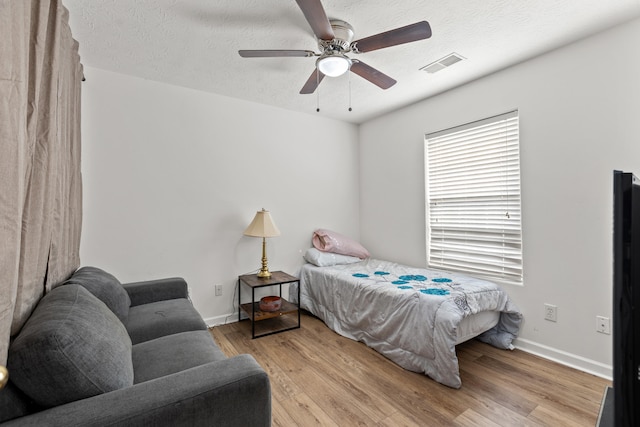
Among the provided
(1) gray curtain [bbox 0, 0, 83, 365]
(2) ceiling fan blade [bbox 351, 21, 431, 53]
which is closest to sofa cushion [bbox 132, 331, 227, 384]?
(1) gray curtain [bbox 0, 0, 83, 365]

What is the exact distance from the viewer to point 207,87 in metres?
2.96

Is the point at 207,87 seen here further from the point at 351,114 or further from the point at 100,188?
the point at 351,114

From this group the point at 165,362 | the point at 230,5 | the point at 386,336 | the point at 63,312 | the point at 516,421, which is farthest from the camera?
the point at 386,336

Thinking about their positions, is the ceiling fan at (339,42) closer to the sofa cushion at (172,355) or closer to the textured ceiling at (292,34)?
the textured ceiling at (292,34)

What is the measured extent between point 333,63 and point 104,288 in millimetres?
2096

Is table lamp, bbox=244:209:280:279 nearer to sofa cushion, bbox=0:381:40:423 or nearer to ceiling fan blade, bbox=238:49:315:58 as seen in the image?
ceiling fan blade, bbox=238:49:315:58

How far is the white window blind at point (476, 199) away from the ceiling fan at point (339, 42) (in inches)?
47.8

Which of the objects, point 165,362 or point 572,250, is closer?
point 165,362

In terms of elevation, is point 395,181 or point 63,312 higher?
point 395,181

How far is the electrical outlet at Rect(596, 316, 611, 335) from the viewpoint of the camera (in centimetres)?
206

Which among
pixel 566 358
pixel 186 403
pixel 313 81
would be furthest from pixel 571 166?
pixel 186 403

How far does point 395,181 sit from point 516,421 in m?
2.62

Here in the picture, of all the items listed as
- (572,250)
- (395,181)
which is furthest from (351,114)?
(572,250)

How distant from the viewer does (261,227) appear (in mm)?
3037
